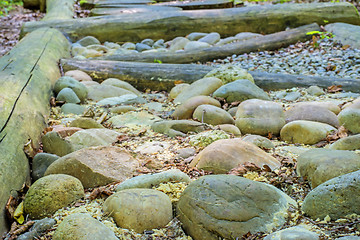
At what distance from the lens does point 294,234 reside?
1740mm

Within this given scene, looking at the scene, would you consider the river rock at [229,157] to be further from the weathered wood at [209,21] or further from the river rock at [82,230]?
the weathered wood at [209,21]

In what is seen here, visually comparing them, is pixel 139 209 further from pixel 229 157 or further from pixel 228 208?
pixel 229 157

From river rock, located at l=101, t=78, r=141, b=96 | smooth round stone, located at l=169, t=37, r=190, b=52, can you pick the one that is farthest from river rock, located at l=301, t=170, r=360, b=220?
smooth round stone, located at l=169, t=37, r=190, b=52

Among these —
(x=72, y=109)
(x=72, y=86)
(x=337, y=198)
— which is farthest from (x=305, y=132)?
(x=72, y=86)

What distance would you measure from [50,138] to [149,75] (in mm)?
2821

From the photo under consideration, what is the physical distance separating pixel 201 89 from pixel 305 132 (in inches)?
67.7

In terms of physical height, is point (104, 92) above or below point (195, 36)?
below

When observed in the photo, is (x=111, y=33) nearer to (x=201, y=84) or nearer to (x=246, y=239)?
(x=201, y=84)

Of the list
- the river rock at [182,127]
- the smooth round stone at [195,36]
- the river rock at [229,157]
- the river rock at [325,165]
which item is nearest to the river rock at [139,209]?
the river rock at [229,157]

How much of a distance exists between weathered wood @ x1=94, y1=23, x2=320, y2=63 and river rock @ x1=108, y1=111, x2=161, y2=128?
2.56m

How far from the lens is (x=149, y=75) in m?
5.73

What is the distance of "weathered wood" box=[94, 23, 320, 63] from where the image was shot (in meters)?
6.73

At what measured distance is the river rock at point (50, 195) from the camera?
7.27 ft

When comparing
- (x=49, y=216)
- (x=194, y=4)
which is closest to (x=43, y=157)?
(x=49, y=216)
